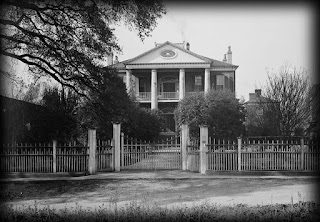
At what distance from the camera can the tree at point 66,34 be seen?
8.46m

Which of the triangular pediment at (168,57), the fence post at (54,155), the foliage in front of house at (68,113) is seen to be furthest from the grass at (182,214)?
the triangular pediment at (168,57)

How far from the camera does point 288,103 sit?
61.6 ft

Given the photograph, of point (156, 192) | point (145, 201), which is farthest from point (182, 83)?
point (145, 201)

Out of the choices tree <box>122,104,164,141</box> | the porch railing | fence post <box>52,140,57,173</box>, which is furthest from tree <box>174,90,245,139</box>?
the porch railing

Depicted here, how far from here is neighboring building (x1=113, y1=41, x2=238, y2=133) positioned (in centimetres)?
2952

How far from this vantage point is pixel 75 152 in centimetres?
1209

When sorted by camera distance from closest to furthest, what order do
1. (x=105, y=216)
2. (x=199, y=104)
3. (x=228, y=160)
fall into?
(x=105, y=216) → (x=228, y=160) → (x=199, y=104)

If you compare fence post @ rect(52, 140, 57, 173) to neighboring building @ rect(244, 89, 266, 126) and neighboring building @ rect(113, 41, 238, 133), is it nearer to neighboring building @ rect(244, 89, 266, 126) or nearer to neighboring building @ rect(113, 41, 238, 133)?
neighboring building @ rect(244, 89, 266, 126)

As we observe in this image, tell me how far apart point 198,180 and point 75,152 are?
4.94m

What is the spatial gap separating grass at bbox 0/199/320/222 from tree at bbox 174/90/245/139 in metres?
13.6

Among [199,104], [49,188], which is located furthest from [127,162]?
[199,104]

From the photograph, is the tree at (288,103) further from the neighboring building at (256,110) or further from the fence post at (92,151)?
the fence post at (92,151)

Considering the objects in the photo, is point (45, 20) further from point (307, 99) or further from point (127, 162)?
point (307, 99)

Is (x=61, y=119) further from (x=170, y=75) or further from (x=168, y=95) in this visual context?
(x=170, y=75)
